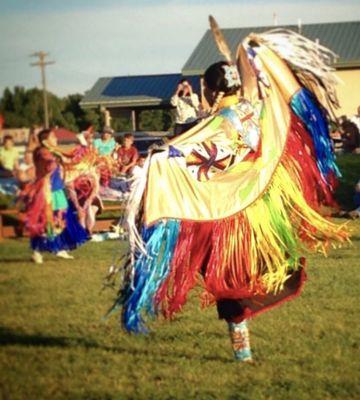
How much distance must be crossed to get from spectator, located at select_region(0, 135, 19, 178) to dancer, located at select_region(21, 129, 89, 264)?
10.7ft

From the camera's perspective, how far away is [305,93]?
198 inches

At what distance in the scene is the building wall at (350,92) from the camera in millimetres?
24391

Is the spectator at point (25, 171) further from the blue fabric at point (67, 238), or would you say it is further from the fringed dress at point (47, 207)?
the fringed dress at point (47, 207)

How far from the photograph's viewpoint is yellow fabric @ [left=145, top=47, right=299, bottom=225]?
4.57 meters

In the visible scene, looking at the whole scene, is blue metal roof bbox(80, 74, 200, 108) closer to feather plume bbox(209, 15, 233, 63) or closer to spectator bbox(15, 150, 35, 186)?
spectator bbox(15, 150, 35, 186)

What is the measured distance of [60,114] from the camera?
20.2 metres

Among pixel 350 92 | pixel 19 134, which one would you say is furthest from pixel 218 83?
pixel 350 92

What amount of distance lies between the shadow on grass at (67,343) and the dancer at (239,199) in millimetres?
419

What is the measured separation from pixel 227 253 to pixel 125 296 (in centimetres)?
63

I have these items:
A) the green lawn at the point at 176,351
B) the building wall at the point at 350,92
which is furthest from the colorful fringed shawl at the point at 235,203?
the building wall at the point at 350,92

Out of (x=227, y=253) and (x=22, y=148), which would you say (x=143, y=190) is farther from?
(x=22, y=148)

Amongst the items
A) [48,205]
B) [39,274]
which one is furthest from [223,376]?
[48,205]

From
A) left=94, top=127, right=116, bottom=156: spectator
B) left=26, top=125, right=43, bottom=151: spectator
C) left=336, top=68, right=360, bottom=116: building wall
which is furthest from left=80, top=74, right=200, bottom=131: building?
left=26, top=125, right=43, bottom=151: spectator

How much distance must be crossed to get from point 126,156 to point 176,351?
758 centimetres
